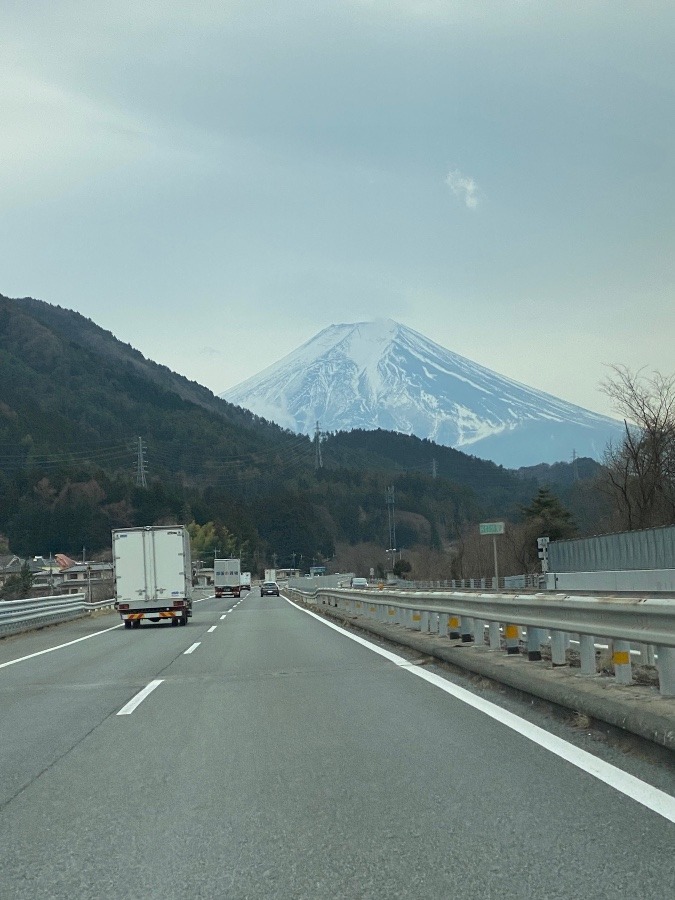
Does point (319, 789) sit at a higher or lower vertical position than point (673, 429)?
lower

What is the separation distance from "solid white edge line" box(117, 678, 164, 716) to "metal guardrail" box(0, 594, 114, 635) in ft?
46.6

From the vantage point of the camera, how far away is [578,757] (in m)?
6.68

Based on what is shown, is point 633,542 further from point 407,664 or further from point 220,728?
point 220,728

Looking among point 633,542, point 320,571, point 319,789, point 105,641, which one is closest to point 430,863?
point 319,789

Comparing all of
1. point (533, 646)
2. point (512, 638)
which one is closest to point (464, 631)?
point (512, 638)

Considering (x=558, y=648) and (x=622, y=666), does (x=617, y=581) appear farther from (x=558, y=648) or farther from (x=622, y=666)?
(x=622, y=666)

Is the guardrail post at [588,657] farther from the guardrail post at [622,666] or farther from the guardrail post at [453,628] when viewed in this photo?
the guardrail post at [453,628]

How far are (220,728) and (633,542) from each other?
29944mm

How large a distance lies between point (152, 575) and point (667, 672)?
25.3 m

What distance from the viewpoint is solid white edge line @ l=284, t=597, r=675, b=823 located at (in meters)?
5.38

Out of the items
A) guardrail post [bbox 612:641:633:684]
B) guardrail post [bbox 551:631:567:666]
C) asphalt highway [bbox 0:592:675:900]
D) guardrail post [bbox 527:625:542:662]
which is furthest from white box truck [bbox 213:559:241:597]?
guardrail post [bbox 612:641:633:684]

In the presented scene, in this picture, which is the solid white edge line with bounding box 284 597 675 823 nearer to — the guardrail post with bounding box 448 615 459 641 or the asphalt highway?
the asphalt highway

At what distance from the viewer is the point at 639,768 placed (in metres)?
6.21

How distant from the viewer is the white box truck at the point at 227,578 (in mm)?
82438
